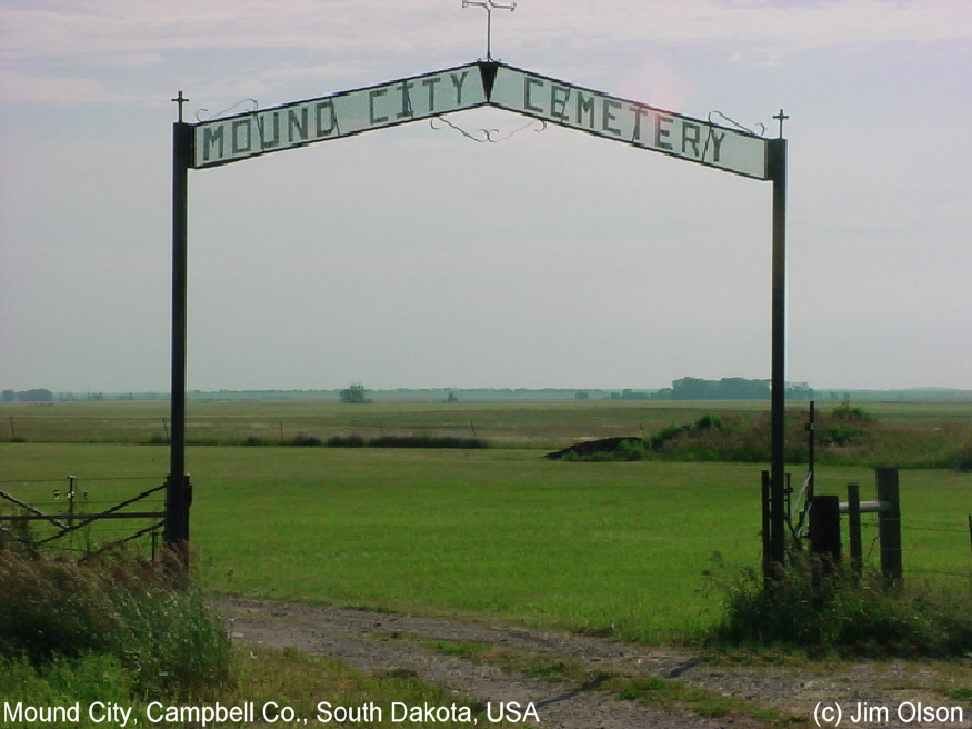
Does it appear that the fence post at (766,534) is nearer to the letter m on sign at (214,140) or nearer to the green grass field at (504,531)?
the green grass field at (504,531)

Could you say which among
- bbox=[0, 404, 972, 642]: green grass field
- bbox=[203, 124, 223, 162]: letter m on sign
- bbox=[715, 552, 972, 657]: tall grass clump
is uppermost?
bbox=[203, 124, 223, 162]: letter m on sign

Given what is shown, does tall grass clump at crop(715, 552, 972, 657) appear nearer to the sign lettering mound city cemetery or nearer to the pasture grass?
the pasture grass

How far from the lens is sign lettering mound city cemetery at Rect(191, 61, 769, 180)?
11.6 m

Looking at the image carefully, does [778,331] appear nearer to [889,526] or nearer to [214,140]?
[889,526]

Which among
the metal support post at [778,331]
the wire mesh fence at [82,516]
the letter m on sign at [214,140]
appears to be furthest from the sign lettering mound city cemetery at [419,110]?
the wire mesh fence at [82,516]

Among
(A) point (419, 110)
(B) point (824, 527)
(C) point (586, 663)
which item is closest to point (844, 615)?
(B) point (824, 527)

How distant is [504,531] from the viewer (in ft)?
79.0

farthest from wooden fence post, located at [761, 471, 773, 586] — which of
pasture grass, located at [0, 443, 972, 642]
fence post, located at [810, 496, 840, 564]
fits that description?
pasture grass, located at [0, 443, 972, 642]

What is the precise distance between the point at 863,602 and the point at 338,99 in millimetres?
6462

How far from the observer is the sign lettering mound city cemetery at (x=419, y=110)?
11.6 meters

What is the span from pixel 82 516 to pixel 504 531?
13.6 m

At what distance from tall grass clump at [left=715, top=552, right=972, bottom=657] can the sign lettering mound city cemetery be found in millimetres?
4235

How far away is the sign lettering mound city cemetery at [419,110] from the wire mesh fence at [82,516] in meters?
3.25

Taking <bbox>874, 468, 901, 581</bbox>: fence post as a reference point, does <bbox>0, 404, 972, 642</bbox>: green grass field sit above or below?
below
